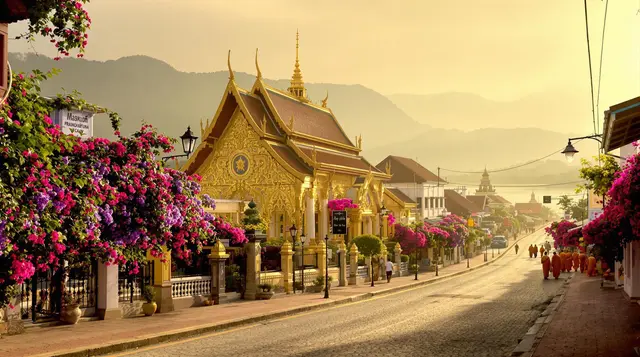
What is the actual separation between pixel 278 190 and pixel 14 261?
3166 centimetres

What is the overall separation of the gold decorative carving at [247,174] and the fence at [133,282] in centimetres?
2222

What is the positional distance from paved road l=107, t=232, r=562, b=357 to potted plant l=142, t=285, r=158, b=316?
3530 mm

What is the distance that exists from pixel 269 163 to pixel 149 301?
23.9 metres

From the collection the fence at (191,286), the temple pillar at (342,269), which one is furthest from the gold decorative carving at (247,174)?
the fence at (191,286)

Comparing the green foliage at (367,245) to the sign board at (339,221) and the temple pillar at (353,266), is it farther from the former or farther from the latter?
the sign board at (339,221)

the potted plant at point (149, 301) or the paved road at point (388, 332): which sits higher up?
the potted plant at point (149, 301)

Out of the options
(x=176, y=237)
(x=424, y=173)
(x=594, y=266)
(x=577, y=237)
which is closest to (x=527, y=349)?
(x=176, y=237)

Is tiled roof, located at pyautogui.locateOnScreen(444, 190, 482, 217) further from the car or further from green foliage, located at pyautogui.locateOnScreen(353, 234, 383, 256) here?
green foliage, located at pyautogui.locateOnScreen(353, 234, 383, 256)

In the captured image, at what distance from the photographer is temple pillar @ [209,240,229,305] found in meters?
26.5

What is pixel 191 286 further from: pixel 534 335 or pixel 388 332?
pixel 534 335

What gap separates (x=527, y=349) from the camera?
573 inches

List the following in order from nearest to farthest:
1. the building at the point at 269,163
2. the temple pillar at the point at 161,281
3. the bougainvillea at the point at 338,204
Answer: the temple pillar at the point at 161,281
the building at the point at 269,163
the bougainvillea at the point at 338,204

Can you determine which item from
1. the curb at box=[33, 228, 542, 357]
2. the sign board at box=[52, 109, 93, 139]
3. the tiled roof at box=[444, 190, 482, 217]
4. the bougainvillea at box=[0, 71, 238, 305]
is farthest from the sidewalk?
the tiled roof at box=[444, 190, 482, 217]

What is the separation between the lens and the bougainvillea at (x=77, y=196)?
13750mm
